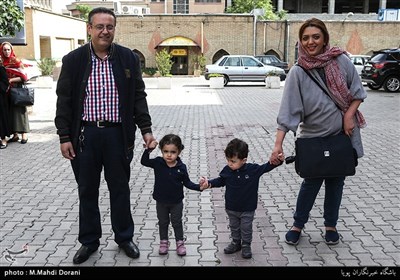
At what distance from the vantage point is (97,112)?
3719mm

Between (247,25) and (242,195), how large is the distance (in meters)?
35.3

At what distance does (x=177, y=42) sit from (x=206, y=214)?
3383 centimetres

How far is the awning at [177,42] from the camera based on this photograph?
123ft

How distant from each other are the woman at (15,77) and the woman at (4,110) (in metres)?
0.14

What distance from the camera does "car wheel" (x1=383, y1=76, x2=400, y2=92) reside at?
19281mm

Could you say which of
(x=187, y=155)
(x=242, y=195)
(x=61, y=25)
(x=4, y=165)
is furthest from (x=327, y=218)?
(x=61, y=25)

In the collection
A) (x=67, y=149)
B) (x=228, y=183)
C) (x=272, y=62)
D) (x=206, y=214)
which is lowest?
(x=206, y=214)

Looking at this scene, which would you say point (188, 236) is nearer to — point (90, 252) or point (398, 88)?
point (90, 252)

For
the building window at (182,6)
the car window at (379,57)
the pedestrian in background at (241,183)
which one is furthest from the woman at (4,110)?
the building window at (182,6)

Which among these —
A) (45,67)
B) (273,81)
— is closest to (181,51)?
(45,67)

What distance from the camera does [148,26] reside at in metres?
37.9

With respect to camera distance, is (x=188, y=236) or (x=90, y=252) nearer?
(x=90, y=252)

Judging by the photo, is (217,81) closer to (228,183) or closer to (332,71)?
(332,71)

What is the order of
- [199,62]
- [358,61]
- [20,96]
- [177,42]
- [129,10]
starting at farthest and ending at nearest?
[129,10] → [177,42] → [199,62] → [358,61] → [20,96]
